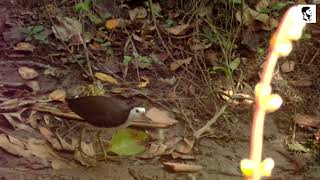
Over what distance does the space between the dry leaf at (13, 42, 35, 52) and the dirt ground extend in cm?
2

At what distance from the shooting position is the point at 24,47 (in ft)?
10.6

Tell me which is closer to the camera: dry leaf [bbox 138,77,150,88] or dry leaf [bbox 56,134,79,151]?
dry leaf [bbox 56,134,79,151]

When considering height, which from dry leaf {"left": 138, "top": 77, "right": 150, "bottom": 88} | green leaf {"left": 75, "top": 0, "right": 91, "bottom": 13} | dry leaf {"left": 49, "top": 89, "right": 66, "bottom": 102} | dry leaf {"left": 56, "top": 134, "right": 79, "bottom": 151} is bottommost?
dry leaf {"left": 56, "top": 134, "right": 79, "bottom": 151}

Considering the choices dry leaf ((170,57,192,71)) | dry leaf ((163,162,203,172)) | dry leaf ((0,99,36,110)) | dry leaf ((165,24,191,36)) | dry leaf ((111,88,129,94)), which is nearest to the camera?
dry leaf ((163,162,203,172))

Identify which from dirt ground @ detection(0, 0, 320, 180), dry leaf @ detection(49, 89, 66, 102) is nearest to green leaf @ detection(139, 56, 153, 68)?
dirt ground @ detection(0, 0, 320, 180)

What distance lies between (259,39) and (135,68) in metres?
0.82

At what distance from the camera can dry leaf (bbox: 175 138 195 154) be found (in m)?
2.63

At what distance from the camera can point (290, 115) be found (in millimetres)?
2961

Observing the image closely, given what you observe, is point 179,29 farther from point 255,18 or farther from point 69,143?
point 69,143

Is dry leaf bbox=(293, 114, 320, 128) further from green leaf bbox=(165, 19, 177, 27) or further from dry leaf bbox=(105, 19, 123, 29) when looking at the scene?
dry leaf bbox=(105, 19, 123, 29)

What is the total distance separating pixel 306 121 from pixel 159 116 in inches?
30.6

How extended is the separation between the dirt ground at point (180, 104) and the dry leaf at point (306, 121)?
3 cm

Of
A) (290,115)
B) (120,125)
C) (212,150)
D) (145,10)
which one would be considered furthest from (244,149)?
(145,10)

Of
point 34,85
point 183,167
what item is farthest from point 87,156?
point 34,85
